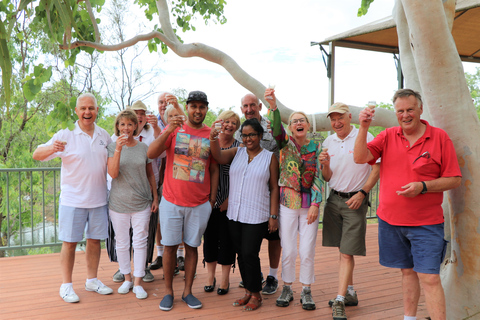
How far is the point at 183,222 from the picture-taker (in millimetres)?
3430

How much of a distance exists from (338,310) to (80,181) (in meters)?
2.46

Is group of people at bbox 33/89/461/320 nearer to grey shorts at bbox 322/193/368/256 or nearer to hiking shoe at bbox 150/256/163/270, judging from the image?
grey shorts at bbox 322/193/368/256

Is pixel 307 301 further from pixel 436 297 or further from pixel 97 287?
pixel 97 287

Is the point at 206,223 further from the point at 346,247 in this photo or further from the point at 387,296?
the point at 387,296

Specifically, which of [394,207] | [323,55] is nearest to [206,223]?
[394,207]

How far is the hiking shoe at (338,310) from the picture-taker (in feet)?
10.4

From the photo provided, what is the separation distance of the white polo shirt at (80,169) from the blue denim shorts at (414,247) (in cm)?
244

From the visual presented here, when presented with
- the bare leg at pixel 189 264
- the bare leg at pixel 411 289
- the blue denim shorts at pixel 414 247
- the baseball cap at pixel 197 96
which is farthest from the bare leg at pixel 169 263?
the bare leg at pixel 411 289

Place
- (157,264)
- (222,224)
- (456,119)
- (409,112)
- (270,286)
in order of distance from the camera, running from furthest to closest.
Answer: (157,264) < (270,286) < (222,224) < (456,119) < (409,112)

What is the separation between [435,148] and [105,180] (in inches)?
108

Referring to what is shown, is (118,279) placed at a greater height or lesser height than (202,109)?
lesser

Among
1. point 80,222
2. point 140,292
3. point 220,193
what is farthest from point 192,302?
point 80,222

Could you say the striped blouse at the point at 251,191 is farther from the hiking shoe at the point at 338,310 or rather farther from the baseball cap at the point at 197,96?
the hiking shoe at the point at 338,310

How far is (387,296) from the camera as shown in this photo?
371 centimetres
